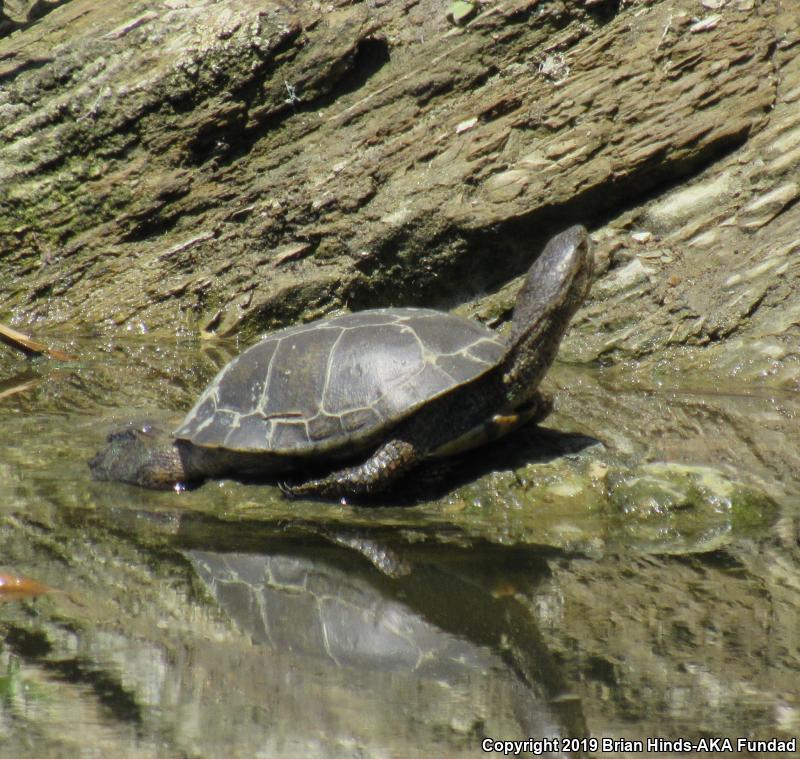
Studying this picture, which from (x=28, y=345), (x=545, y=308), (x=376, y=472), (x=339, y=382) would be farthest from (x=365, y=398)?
(x=28, y=345)

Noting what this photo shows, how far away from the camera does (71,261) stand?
8.55m

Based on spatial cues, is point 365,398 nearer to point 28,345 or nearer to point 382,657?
point 382,657

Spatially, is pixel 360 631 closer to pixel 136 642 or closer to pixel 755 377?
pixel 136 642

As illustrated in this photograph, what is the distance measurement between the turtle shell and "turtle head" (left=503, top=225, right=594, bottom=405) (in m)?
0.13

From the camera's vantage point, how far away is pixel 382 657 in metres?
2.85

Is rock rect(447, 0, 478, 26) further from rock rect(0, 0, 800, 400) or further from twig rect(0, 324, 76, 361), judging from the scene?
twig rect(0, 324, 76, 361)

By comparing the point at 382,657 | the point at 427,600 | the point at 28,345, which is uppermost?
the point at 382,657

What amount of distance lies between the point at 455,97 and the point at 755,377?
3643 mm

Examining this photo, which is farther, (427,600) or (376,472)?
(376,472)

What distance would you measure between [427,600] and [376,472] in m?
0.97

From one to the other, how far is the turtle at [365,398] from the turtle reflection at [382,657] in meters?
0.63

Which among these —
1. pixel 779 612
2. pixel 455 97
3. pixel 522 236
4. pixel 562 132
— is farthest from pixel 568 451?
pixel 455 97

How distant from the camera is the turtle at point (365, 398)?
13.7 ft

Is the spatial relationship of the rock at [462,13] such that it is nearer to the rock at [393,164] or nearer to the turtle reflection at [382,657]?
the rock at [393,164]
